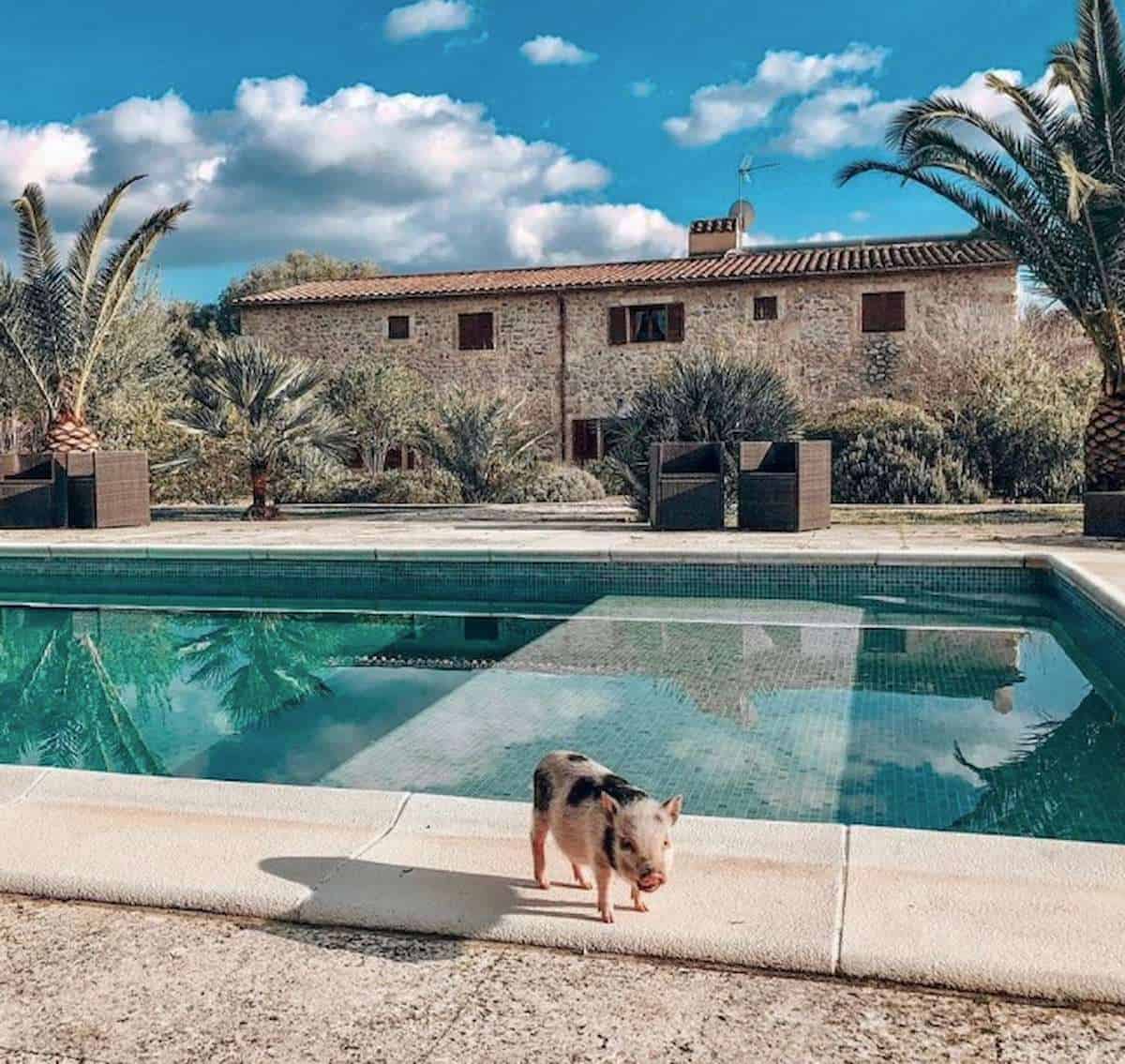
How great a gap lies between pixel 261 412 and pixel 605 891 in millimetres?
12734

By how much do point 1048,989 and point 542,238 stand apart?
97.3ft

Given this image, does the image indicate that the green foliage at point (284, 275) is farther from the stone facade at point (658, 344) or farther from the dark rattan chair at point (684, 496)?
the dark rattan chair at point (684, 496)

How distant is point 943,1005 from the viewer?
224 centimetres

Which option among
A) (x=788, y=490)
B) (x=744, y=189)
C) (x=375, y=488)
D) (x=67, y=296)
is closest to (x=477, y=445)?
(x=375, y=488)

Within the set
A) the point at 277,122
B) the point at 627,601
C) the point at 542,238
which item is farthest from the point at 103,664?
the point at 542,238

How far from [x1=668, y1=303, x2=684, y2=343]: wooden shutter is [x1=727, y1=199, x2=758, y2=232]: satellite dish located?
5082 mm

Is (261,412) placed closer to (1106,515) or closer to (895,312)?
(1106,515)

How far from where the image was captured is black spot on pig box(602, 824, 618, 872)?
2.53 meters

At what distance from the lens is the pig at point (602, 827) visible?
8.18ft

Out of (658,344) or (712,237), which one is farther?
(712,237)

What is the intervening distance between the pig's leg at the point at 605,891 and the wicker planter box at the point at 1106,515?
9.11m

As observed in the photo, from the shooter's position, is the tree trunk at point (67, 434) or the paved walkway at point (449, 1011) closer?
the paved walkway at point (449, 1011)

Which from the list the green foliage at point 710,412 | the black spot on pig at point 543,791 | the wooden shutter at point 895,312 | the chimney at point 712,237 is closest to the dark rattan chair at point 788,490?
the green foliage at point 710,412

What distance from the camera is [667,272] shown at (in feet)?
76.6
